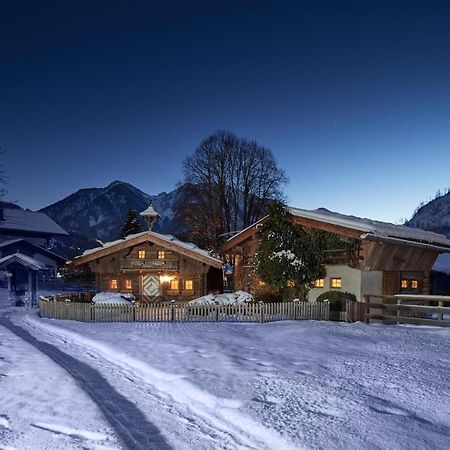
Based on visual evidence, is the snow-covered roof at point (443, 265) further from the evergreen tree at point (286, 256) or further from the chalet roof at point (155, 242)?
the chalet roof at point (155, 242)

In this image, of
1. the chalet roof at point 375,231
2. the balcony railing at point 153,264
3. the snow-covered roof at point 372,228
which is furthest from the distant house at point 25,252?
the snow-covered roof at point 372,228

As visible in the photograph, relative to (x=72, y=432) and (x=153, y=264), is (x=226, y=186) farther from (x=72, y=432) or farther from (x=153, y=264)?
(x=72, y=432)

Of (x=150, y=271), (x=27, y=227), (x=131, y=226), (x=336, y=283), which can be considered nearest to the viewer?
(x=336, y=283)

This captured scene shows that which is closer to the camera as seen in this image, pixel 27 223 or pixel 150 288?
pixel 150 288

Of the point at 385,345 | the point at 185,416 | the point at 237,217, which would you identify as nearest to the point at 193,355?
the point at 185,416

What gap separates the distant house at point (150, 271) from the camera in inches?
1224

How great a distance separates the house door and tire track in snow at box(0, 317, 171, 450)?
1817cm

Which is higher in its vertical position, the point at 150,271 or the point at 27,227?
the point at 27,227

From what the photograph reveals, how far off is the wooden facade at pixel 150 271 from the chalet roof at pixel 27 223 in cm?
2484

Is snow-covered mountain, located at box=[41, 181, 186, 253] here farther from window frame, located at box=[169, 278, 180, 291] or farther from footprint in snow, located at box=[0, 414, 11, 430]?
footprint in snow, located at box=[0, 414, 11, 430]

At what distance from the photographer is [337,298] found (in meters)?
22.8

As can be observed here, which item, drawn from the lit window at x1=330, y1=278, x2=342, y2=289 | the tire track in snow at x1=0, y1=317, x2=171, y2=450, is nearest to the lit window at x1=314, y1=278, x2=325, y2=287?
the lit window at x1=330, y1=278, x2=342, y2=289

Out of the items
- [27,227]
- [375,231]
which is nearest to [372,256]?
[375,231]

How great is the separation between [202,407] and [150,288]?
2399 centimetres
